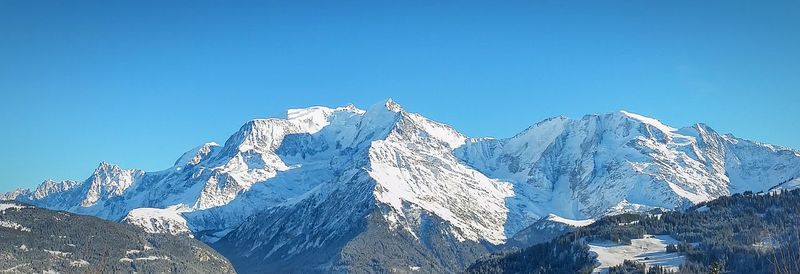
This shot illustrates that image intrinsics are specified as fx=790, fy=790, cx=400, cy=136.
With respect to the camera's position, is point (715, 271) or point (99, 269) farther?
point (715, 271)

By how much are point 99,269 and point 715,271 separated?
63.2 m

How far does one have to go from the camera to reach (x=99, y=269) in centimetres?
7469

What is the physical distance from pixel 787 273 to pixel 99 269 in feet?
205

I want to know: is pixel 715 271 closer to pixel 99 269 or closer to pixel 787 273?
pixel 787 273

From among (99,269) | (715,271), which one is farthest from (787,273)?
(99,269)

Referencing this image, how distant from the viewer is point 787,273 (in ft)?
226

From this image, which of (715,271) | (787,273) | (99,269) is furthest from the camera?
(715,271)

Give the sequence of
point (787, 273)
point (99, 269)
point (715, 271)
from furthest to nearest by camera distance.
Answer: point (715, 271) → point (99, 269) → point (787, 273)

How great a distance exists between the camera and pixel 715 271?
84.9 m

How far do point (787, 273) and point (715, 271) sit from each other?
52.9 ft

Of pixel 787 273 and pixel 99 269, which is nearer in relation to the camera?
pixel 787 273

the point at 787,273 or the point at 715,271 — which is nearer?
the point at 787,273
